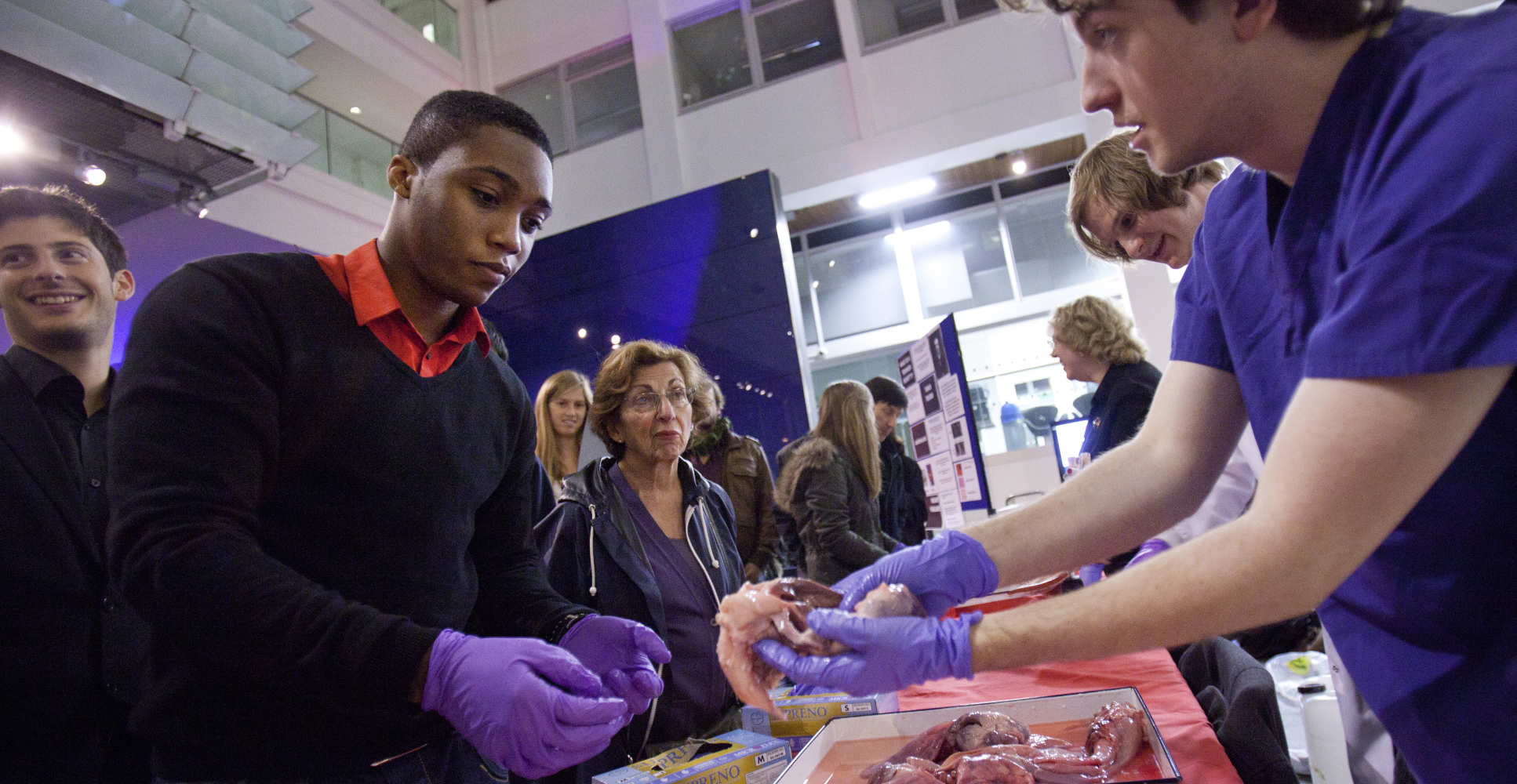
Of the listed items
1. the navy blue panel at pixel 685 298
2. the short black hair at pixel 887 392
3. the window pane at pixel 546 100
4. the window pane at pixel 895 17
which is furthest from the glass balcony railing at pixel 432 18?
the short black hair at pixel 887 392

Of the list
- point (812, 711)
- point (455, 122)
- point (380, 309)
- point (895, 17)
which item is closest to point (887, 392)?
point (812, 711)

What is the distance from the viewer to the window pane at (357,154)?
25.3ft

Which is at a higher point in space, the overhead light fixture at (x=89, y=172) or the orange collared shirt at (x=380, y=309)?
the overhead light fixture at (x=89, y=172)

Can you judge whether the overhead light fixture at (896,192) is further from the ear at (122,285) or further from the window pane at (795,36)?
the ear at (122,285)

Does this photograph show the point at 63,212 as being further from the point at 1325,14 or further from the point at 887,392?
the point at 887,392

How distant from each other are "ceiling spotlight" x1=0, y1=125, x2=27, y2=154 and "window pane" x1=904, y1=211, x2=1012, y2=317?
338 inches

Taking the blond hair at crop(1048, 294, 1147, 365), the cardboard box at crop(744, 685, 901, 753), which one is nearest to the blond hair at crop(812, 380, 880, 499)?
the blond hair at crop(1048, 294, 1147, 365)

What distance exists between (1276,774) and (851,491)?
2.62 metres

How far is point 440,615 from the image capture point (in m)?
1.31

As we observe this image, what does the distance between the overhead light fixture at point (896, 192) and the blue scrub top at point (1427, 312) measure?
26.0ft

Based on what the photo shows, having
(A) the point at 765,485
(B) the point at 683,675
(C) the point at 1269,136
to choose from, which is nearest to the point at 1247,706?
(C) the point at 1269,136

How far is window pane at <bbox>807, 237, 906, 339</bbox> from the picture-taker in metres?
10.4

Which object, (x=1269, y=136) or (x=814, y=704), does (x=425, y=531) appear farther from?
(x=1269, y=136)

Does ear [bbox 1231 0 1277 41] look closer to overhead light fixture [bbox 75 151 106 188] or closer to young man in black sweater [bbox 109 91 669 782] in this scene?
young man in black sweater [bbox 109 91 669 782]
